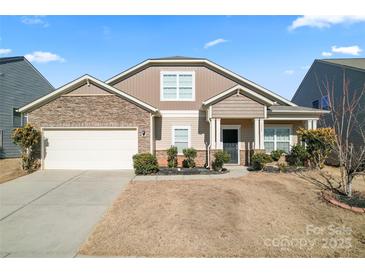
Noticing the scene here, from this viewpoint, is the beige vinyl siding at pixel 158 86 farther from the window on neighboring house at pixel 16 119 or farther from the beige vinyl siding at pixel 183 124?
the window on neighboring house at pixel 16 119

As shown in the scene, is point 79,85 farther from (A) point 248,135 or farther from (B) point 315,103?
(B) point 315,103

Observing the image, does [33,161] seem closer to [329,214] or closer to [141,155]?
[141,155]

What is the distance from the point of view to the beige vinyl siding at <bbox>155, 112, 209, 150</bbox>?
15.7m

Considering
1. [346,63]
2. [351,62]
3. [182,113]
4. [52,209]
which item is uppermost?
[351,62]

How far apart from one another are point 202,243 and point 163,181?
543cm

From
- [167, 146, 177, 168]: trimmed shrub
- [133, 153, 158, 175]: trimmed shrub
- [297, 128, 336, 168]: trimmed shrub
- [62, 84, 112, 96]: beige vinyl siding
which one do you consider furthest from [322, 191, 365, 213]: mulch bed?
[62, 84, 112, 96]: beige vinyl siding

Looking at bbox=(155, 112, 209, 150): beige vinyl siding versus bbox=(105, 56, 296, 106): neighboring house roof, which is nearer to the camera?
bbox=(155, 112, 209, 150): beige vinyl siding

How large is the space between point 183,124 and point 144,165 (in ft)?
14.2

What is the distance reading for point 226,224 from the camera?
632cm

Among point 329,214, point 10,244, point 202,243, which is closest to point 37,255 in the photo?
point 10,244

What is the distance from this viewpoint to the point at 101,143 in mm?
13828

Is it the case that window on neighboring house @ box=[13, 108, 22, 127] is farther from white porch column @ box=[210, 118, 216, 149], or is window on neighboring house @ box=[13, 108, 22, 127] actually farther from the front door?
the front door

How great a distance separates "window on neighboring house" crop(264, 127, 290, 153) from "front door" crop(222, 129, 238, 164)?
1889mm

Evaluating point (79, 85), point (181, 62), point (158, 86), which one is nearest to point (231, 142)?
point (158, 86)
